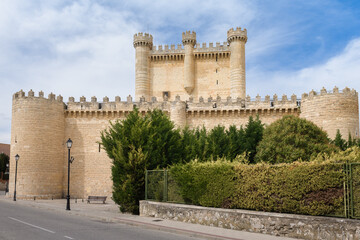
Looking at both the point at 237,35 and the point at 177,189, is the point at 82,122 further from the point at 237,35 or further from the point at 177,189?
the point at 177,189

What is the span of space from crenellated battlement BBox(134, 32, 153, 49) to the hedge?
29.9 meters

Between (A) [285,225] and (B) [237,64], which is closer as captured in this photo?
(A) [285,225]

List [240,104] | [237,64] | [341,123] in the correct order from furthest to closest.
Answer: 1. [237,64]
2. [240,104]
3. [341,123]

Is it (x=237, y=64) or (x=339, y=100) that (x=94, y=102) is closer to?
(x=237, y=64)

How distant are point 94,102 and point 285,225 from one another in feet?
88.6

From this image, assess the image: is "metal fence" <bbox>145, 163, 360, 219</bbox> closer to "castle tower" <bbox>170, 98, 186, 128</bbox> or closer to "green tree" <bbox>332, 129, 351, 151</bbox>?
"castle tower" <bbox>170, 98, 186, 128</bbox>

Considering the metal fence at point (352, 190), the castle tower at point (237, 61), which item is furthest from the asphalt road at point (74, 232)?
the castle tower at point (237, 61)

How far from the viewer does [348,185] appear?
10273mm

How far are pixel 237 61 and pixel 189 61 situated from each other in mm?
5691

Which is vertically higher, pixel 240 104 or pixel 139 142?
pixel 240 104

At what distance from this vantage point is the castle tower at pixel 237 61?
40844 mm

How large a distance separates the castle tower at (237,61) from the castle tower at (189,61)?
180 inches

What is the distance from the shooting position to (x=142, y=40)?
43.2 meters

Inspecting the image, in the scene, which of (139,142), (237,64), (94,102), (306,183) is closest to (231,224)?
(306,183)
